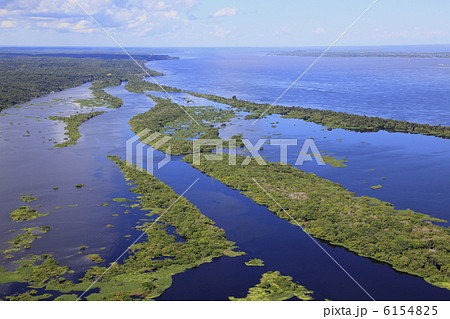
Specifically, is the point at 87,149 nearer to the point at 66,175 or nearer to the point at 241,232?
the point at 66,175

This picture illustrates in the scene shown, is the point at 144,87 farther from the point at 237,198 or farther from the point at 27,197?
the point at 237,198

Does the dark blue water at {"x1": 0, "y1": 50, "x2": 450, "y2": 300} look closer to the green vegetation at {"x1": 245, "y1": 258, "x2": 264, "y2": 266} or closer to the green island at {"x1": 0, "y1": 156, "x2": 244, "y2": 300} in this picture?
the green vegetation at {"x1": 245, "y1": 258, "x2": 264, "y2": 266}

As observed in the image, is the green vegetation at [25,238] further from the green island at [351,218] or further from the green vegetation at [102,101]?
the green vegetation at [102,101]

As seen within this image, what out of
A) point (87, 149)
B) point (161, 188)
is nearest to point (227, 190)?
point (161, 188)

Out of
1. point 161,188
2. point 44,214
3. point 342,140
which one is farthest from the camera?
point 342,140

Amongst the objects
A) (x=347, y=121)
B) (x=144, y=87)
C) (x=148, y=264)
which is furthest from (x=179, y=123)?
(x=144, y=87)

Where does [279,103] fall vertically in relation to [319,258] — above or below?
above

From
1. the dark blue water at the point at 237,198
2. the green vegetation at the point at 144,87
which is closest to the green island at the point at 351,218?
the dark blue water at the point at 237,198
